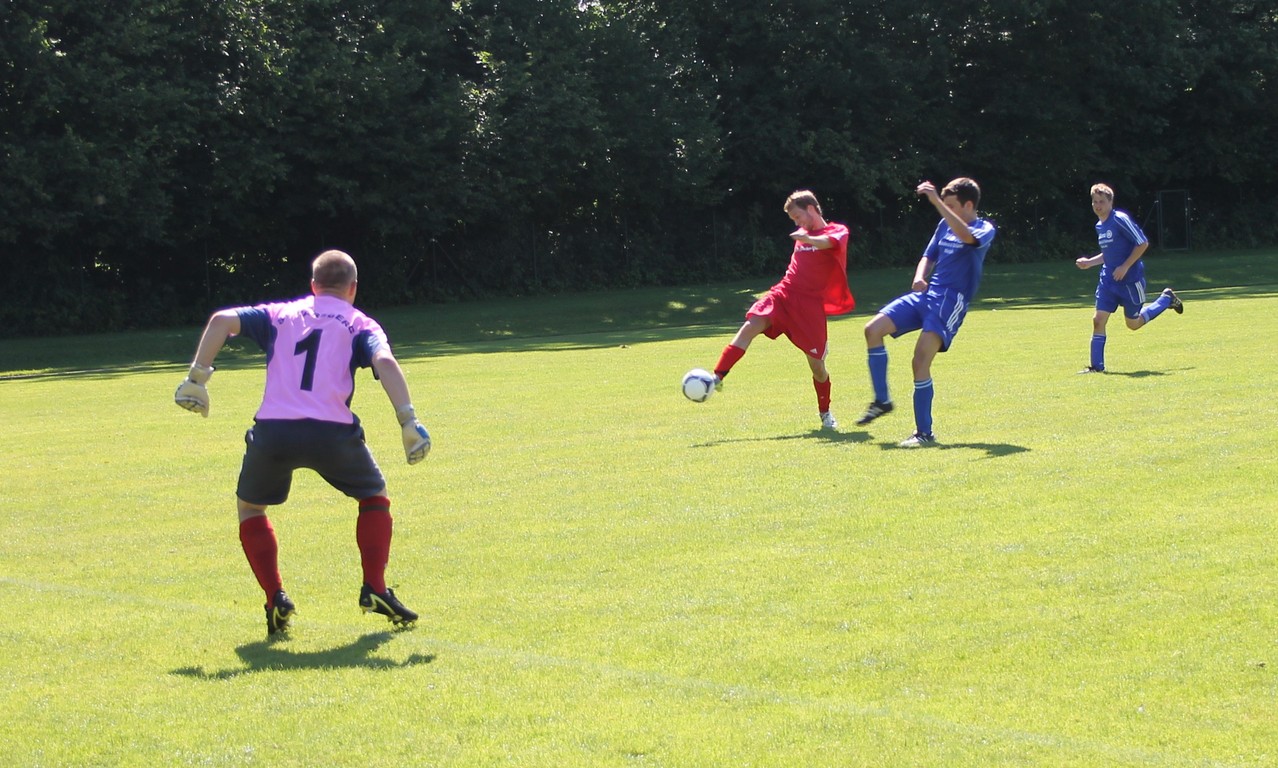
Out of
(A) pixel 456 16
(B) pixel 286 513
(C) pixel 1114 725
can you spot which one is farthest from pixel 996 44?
(C) pixel 1114 725

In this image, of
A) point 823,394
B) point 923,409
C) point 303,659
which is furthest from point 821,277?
point 303,659

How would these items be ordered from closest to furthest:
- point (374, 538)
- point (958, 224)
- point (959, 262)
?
1. point (374, 538)
2. point (958, 224)
3. point (959, 262)

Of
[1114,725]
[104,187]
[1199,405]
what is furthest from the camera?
[104,187]

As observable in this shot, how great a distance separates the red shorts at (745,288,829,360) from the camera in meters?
13.4

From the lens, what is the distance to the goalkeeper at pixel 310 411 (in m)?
6.64

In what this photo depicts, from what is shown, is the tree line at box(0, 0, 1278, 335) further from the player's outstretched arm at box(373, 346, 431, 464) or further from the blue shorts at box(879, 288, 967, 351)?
the player's outstretched arm at box(373, 346, 431, 464)

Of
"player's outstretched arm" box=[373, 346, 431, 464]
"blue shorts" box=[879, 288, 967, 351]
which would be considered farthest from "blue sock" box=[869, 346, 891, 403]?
"player's outstretched arm" box=[373, 346, 431, 464]

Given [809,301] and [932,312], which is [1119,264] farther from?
[932,312]

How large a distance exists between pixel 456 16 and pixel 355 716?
37.4 meters

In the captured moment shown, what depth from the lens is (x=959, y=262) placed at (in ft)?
40.0

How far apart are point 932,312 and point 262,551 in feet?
22.6

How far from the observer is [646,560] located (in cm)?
773

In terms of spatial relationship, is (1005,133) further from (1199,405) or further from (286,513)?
(286,513)

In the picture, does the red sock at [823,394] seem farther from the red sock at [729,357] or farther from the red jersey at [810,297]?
the red sock at [729,357]
